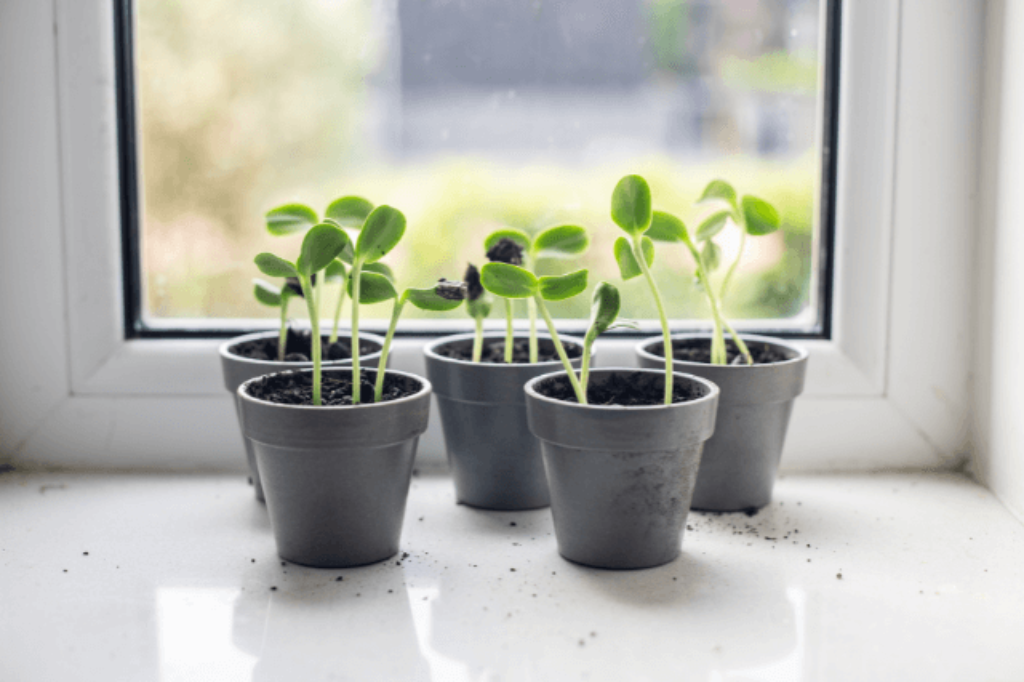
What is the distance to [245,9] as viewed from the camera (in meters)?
1.15

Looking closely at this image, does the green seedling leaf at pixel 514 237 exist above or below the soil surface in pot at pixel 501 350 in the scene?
above

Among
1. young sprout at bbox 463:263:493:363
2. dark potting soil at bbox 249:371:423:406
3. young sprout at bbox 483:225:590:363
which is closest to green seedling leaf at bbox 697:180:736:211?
young sprout at bbox 483:225:590:363

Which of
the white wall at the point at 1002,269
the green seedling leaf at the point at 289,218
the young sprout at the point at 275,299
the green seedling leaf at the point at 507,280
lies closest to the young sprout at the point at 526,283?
the green seedling leaf at the point at 507,280

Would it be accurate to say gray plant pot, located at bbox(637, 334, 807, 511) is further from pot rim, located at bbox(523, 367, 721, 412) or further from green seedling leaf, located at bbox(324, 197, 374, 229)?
green seedling leaf, located at bbox(324, 197, 374, 229)

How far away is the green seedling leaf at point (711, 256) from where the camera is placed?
3.37 ft

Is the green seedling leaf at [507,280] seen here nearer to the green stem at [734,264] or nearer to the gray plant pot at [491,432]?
the gray plant pot at [491,432]

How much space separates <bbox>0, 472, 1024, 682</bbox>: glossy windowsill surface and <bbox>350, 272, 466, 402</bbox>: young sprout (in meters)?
0.19

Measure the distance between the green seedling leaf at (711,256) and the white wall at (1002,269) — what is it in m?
0.31

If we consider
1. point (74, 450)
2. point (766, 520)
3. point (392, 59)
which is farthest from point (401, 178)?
point (766, 520)

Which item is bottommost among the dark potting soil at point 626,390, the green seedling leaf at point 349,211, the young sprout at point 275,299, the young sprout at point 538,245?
the dark potting soil at point 626,390

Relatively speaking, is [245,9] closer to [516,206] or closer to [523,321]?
[516,206]

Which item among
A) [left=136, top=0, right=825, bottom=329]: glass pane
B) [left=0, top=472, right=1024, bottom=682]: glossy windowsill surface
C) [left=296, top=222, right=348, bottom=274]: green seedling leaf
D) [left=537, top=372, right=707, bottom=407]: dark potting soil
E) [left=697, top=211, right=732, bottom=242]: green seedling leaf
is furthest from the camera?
[left=136, top=0, right=825, bottom=329]: glass pane

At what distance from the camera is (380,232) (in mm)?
791

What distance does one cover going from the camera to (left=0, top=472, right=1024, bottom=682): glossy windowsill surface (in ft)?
2.12
